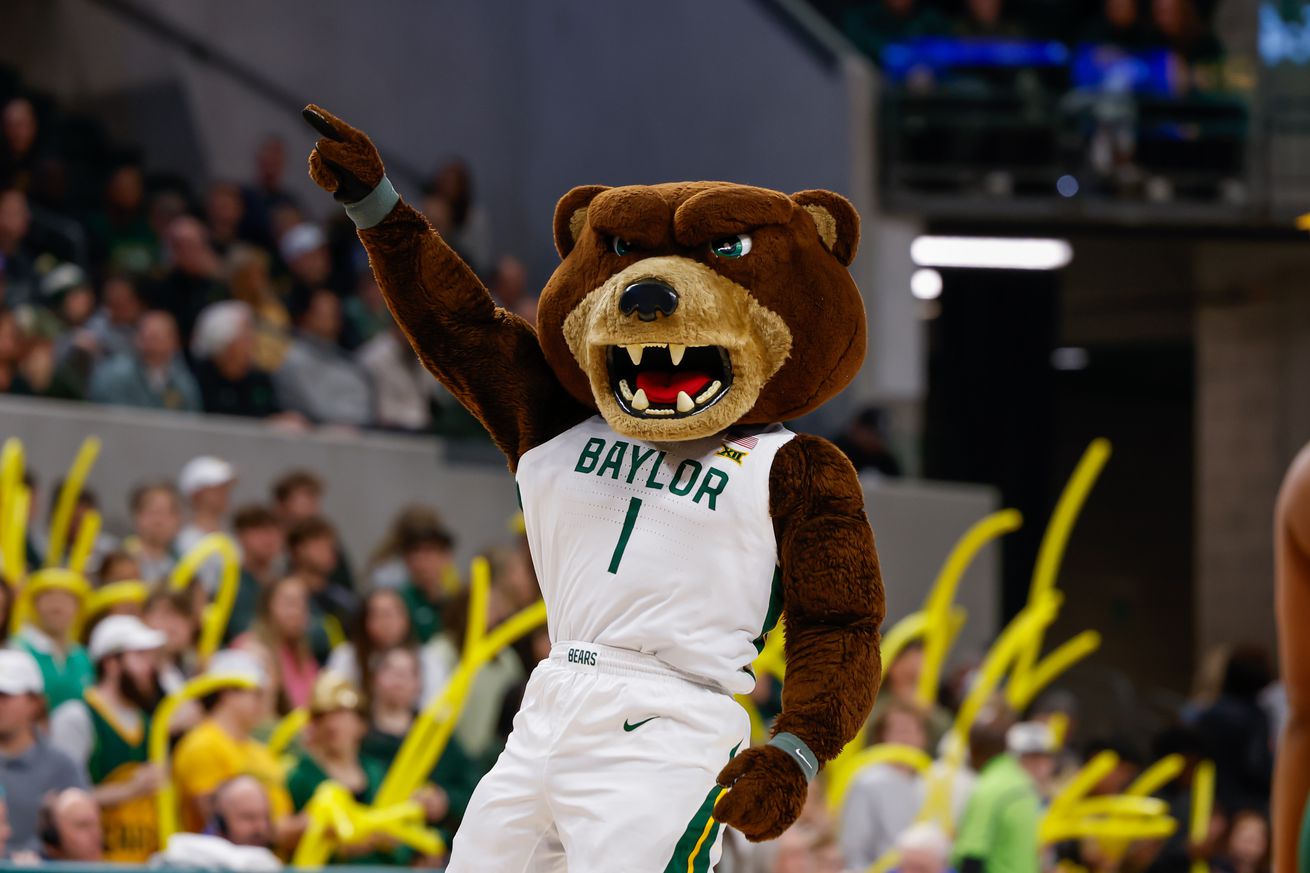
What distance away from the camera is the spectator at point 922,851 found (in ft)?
19.3

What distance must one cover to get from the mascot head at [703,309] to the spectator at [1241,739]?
491cm

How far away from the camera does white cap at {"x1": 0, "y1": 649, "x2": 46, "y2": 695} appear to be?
5176 millimetres

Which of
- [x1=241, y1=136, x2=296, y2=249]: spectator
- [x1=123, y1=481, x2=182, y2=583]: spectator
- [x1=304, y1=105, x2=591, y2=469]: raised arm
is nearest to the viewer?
[x1=304, y1=105, x2=591, y2=469]: raised arm

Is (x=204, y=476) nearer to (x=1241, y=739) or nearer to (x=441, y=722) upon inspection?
(x=441, y=722)

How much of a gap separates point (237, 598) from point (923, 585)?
4.73m

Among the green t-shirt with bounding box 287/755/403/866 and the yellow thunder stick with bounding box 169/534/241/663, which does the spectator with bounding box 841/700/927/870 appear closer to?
the green t-shirt with bounding box 287/755/403/866

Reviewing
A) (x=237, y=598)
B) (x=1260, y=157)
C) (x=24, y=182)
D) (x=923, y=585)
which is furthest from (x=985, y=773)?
(x=1260, y=157)

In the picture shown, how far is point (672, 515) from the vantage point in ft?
10.3

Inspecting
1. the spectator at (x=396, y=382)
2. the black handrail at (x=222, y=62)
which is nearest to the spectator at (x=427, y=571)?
the spectator at (x=396, y=382)

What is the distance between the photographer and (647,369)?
3164 mm

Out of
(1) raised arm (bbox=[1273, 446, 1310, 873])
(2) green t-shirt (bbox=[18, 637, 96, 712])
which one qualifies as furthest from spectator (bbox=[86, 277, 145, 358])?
(1) raised arm (bbox=[1273, 446, 1310, 873])

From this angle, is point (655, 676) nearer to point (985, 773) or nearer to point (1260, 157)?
point (985, 773)

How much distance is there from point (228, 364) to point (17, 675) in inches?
127

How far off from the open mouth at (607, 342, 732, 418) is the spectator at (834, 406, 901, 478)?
6.83 m
